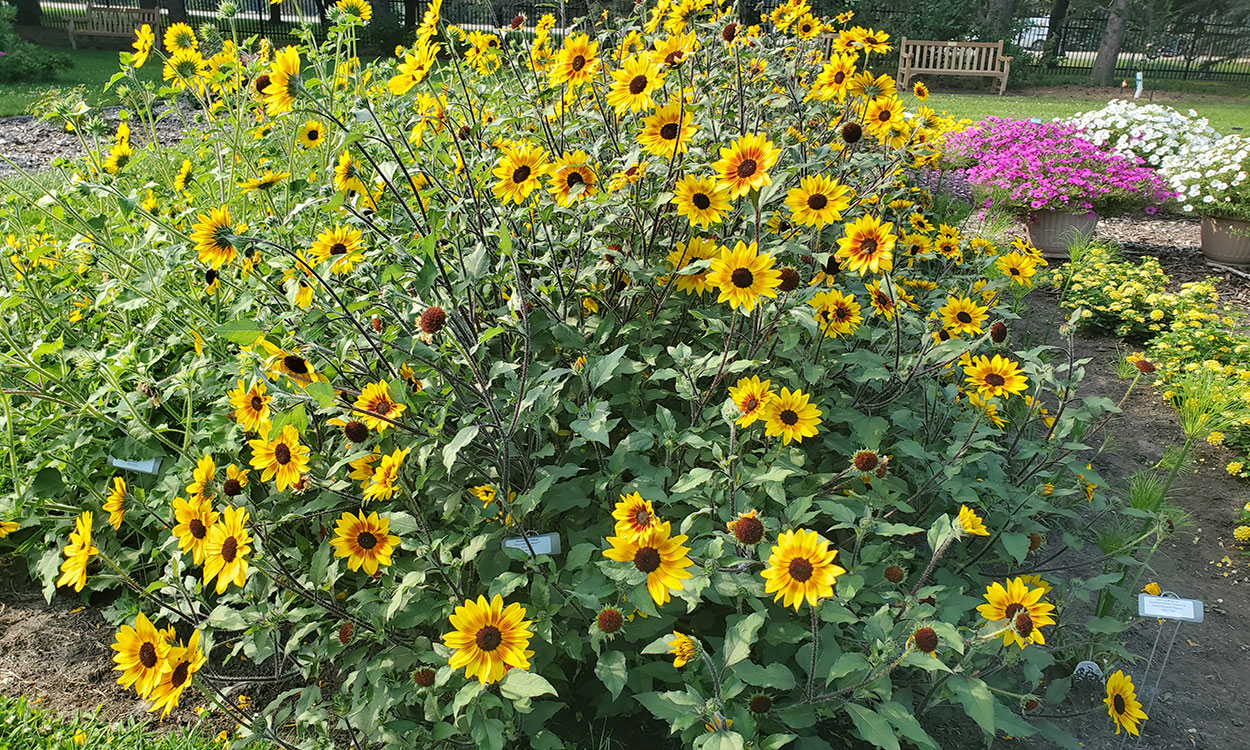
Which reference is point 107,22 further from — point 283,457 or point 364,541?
point 364,541

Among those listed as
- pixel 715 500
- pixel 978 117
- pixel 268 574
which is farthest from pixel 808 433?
pixel 978 117

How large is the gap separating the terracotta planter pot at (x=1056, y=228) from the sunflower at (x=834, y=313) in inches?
186

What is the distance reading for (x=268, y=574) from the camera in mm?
1771

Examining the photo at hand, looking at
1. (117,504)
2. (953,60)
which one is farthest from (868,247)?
(953,60)

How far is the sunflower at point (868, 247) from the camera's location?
5.90 ft

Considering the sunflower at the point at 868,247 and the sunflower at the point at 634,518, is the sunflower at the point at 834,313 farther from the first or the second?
Answer: the sunflower at the point at 634,518

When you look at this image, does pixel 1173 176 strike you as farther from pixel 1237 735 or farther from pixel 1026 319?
pixel 1237 735

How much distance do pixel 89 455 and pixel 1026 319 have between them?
15.6 ft

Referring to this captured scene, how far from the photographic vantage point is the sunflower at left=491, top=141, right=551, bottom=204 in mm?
1975

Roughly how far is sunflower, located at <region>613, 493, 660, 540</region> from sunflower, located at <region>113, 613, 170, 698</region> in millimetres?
871

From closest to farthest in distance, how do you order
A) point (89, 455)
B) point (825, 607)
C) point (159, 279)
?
point (825, 607) < point (159, 279) < point (89, 455)

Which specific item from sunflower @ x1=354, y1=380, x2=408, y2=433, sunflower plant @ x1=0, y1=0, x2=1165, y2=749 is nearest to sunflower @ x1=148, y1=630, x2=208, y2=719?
sunflower plant @ x1=0, y1=0, x2=1165, y2=749

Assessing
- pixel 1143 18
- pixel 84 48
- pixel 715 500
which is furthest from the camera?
pixel 1143 18

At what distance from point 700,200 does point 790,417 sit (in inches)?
22.2
